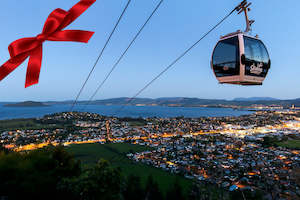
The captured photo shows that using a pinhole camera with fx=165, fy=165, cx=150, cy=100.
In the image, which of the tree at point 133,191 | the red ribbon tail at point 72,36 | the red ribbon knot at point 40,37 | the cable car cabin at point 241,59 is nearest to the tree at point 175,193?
the tree at point 133,191

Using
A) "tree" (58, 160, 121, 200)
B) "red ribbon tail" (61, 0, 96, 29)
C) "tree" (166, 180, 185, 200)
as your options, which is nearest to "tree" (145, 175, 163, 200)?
"tree" (166, 180, 185, 200)

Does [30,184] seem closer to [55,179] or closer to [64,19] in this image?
[55,179]

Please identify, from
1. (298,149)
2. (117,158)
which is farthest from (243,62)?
(298,149)

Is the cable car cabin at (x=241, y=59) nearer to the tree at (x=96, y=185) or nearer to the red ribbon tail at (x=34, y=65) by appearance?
the red ribbon tail at (x=34, y=65)

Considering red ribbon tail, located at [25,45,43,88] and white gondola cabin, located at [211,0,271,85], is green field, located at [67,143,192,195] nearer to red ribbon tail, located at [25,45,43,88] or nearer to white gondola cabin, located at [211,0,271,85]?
white gondola cabin, located at [211,0,271,85]

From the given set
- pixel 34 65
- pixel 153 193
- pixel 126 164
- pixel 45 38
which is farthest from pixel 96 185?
pixel 126 164

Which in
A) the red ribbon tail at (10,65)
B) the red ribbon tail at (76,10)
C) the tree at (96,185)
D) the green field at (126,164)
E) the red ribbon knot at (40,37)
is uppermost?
the red ribbon tail at (76,10)

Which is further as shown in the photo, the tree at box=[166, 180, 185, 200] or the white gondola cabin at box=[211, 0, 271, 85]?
the tree at box=[166, 180, 185, 200]
